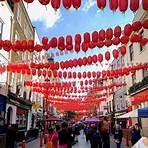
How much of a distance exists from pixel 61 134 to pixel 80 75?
11497 mm

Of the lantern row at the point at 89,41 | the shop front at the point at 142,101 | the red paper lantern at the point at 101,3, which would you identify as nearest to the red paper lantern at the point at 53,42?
the lantern row at the point at 89,41

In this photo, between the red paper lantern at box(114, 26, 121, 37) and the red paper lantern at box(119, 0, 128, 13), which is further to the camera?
the red paper lantern at box(114, 26, 121, 37)

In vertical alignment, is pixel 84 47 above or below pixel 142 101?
above

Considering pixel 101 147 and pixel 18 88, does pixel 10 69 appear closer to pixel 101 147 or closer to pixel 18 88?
pixel 18 88

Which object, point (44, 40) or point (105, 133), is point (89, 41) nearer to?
point (44, 40)

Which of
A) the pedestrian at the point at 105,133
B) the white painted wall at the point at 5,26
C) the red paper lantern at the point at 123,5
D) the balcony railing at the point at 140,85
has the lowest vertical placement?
the pedestrian at the point at 105,133

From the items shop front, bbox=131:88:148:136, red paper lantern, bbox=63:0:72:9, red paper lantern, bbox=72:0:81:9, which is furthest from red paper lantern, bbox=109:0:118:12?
shop front, bbox=131:88:148:136

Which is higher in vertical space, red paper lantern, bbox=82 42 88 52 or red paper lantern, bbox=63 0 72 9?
red paper lantern, bbox=63 0 72 9

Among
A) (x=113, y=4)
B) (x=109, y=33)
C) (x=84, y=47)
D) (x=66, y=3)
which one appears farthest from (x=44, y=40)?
(x=113, y=4)

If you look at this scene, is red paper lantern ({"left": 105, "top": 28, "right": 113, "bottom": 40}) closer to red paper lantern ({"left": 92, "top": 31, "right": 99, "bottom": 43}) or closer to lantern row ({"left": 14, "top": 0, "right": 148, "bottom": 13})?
red paper lantern ({"left": 92, "top": 31, "right": 99, "bottom": 43})

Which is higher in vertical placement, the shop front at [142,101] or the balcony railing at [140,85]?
the balcony railing at [140,85]

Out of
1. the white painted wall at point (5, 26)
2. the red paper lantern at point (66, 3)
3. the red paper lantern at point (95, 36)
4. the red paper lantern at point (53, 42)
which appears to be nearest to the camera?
the red paper lantern at point (66, 3)

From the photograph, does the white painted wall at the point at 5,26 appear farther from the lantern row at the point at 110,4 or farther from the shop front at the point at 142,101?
the lantern row at the point at 110,4

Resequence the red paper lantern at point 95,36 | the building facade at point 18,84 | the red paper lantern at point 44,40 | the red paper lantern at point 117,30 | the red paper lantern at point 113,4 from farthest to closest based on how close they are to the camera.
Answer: the building facade at point 18,84
the red paper lantern at point 44,40
the red paper lantern at point 95,36
the red paper lantern at point 117,30
the red paper lantern at point 113,4
